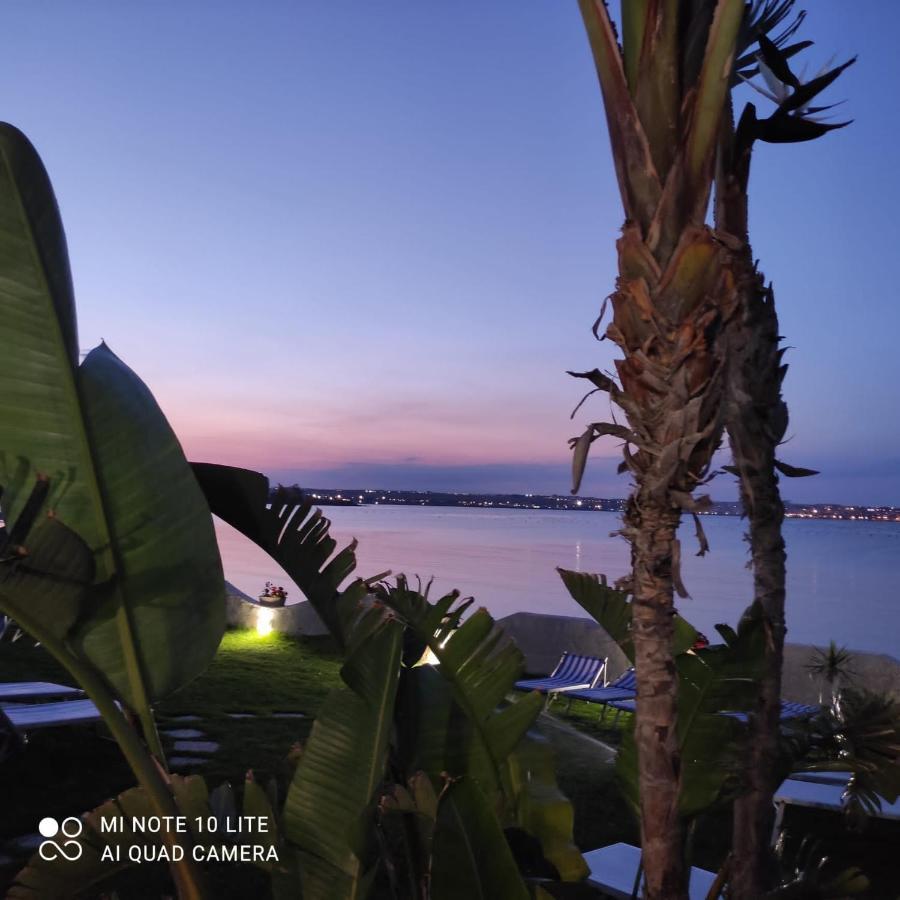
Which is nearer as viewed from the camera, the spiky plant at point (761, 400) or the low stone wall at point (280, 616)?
the spiky plant at point (761, 400)

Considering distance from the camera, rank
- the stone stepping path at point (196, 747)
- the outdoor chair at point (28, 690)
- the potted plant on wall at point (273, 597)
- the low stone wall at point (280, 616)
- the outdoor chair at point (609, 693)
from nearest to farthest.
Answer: the stone stepping path at point (196, 747) < the outdoor chair at point (28, 690) < the outdoor chair at point (609, 693) < the low stone wall at point (280, 616) < the potted plant on wall at point (273, 597)

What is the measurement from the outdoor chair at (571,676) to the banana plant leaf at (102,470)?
647 cm

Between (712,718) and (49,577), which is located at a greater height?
(49,577)

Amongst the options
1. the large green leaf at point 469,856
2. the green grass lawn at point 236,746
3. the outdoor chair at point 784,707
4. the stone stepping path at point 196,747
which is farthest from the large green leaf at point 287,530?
the outdoor chair at point 784,707

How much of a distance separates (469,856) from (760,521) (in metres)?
1.56

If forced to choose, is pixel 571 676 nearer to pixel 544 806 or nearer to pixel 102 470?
pixel 544 806

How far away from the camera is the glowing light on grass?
39.8 feet

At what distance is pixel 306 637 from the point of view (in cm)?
1182

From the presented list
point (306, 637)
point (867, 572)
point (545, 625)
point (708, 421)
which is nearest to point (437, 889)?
point (708, 421)

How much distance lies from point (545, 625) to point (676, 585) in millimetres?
8668

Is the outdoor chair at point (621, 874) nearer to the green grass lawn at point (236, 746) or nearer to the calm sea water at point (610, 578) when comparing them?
the green grass lawn at point (236, 746)

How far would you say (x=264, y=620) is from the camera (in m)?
12.2

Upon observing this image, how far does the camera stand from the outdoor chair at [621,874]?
10.5 ft

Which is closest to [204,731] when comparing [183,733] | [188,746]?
[183,733]
